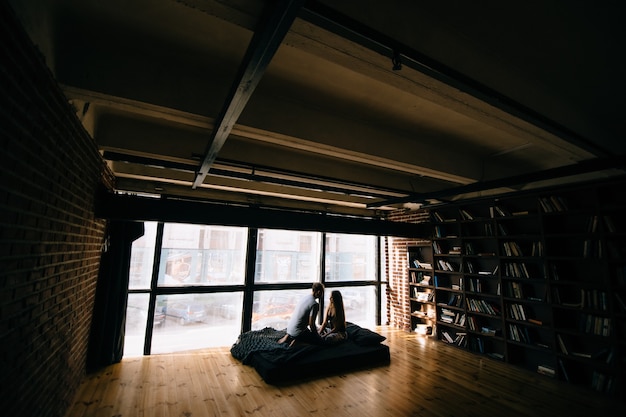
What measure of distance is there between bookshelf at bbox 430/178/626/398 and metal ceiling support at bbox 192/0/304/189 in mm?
4847

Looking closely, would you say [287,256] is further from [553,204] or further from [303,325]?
[553,204]

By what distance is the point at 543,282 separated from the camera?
4.40 m

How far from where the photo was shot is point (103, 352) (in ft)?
13.5

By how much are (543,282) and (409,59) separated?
4.55 m

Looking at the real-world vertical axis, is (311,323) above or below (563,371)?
above

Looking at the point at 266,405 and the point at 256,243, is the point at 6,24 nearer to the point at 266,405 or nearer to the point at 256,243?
the point at 266,405

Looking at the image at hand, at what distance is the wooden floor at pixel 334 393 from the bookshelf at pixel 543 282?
1.51 feet

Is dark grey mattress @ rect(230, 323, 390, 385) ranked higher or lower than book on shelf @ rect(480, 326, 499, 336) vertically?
lower

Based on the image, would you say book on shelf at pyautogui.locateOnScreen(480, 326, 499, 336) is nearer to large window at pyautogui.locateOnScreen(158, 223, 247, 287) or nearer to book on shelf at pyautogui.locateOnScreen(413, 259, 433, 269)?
book on shelf at pyautogui.locateOnScreen(413, 259, 433, 269)

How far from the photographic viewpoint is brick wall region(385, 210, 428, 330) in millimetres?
6770

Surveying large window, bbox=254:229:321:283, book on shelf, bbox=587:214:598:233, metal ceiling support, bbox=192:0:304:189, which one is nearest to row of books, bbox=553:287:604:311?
book on shelf, bbox=587:214:598:233

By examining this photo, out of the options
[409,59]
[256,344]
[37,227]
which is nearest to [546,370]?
[256,344]

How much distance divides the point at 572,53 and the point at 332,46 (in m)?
1.87

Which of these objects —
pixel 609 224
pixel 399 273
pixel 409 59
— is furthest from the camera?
pixel 399 273
